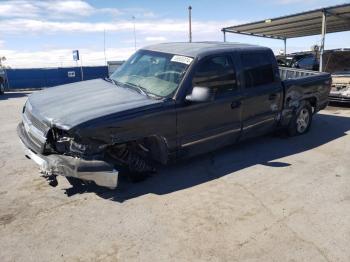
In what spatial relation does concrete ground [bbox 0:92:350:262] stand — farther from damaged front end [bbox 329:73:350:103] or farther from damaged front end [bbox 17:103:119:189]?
damaged front end [bbox 329:73:350:103]

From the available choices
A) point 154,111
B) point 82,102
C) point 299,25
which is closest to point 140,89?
point 154,111

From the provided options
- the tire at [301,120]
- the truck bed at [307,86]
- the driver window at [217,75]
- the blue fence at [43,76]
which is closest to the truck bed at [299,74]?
the truck bed at [307,86]

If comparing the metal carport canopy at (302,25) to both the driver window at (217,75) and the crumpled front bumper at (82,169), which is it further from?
the crumpled front bumper at (82,169)

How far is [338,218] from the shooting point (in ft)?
13.1

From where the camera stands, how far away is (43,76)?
27812mm

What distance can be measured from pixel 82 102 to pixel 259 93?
2.92 meters

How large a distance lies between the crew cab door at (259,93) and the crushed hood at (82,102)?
1.79 m

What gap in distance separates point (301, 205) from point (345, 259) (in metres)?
1.09

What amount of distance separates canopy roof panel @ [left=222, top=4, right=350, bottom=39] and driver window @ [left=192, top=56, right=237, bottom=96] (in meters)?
9.83

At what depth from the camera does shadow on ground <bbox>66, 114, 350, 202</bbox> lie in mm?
4652

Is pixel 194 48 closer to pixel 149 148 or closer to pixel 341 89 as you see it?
pixel 149 148

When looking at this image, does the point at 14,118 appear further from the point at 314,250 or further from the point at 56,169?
the point at 314,250

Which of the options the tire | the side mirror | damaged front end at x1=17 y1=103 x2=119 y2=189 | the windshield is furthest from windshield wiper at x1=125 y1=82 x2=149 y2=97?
the tire

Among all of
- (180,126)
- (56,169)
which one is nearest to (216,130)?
(180,126)
